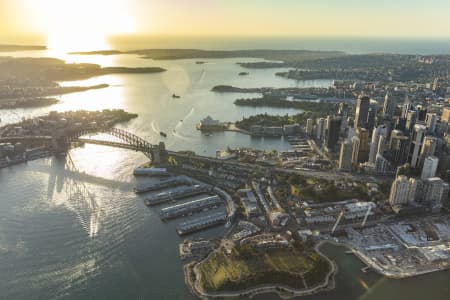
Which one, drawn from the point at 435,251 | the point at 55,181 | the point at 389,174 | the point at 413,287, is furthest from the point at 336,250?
the point at 55,181

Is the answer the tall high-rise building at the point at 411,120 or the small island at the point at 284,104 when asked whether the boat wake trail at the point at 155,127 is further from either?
the tall high-rise building at the point at 411,120

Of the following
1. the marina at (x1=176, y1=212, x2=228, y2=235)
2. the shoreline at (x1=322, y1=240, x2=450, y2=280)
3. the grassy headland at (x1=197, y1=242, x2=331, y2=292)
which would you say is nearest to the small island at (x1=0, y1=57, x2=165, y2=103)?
the marina at (x1=176, y1=212, x2=228, y2=235)

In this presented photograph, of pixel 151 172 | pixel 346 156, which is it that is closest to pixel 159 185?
pixel 151 172

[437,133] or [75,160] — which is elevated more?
[437,133]

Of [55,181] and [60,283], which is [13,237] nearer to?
[60,283]

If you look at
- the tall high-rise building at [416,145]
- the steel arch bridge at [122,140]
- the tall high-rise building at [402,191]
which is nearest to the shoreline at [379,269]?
the tall high-rise building at [402,191]

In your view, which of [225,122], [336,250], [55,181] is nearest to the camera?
[336,250]
